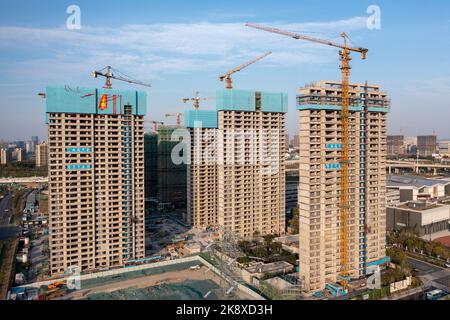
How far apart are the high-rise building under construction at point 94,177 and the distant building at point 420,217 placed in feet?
47.7

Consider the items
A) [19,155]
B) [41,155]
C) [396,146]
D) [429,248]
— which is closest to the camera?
[429,248]

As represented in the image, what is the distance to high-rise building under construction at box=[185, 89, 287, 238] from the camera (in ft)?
62.7

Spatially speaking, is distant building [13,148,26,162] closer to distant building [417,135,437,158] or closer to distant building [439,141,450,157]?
distant building [417,135,437,158]

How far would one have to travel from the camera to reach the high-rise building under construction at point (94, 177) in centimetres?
1395

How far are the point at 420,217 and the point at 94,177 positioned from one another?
17.0 meters

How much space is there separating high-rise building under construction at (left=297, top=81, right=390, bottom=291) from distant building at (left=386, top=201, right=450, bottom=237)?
292 inches

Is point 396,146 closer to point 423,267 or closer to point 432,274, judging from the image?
point 423,267

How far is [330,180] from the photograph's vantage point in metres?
12.7

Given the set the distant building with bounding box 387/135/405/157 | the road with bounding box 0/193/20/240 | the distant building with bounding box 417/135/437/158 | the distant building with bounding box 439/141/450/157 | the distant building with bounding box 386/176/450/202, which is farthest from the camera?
the distant building with bounding box 417/135/437/158

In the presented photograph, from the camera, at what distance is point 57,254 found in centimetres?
1415

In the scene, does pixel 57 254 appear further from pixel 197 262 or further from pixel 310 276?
pixel 310 276

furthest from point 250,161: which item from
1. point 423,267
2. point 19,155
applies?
point 19,155

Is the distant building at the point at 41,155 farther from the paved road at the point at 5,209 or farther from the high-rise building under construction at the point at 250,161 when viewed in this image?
the high-rise building under construction at the point at 250,161

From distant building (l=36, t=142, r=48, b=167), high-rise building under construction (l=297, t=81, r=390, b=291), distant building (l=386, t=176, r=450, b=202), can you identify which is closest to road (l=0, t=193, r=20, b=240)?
distant building (l=36, t=142, r=48, b=167)
